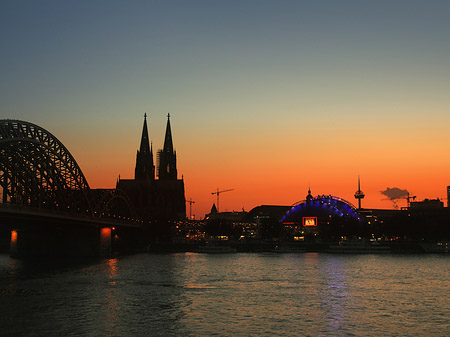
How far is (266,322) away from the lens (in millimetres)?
46500

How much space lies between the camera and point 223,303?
185 ft

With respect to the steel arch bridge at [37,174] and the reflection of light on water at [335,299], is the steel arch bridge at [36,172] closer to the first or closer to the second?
the steel arch bridge at [37,174]

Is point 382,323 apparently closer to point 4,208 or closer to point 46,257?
point 4,208

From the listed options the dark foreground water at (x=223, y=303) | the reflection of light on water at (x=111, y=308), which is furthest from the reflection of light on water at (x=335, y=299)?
the reflection of light on water at (x=111, y=308)

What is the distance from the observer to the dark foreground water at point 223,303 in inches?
1725

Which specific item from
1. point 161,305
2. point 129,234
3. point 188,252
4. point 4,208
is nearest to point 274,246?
point 188,252

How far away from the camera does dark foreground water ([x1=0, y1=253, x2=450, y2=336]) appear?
4381 centimetres

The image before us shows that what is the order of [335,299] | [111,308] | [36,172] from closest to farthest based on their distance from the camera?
1. [111,308]
2. [335,299]
3. [36,172]

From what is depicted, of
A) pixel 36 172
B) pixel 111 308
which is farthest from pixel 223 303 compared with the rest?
pixel 36 172

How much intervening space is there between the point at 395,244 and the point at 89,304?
5260 inches

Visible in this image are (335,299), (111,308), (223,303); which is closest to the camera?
(111,308)

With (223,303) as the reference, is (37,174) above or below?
above

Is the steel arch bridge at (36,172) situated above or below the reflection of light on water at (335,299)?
above

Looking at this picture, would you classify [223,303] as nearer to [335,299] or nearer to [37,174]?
[335,299]
